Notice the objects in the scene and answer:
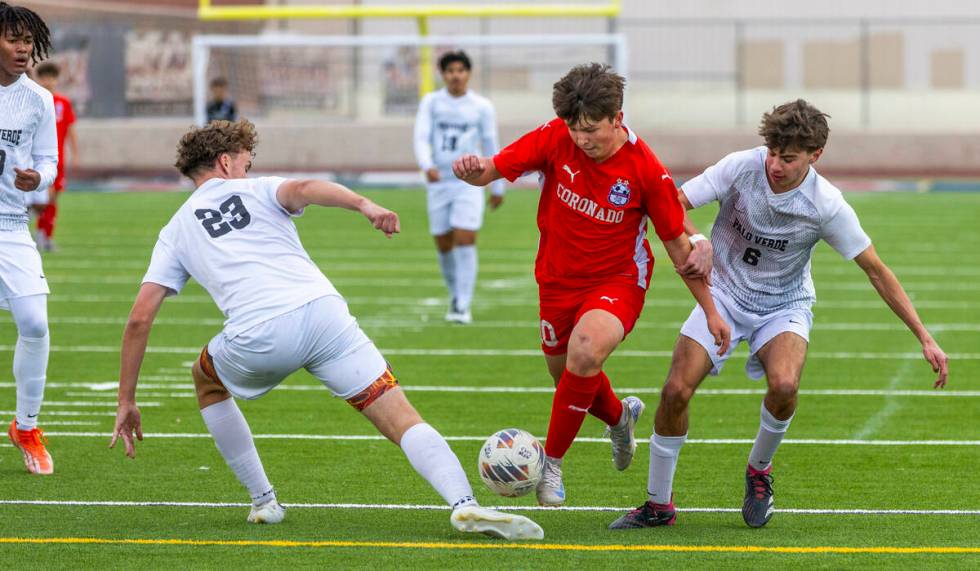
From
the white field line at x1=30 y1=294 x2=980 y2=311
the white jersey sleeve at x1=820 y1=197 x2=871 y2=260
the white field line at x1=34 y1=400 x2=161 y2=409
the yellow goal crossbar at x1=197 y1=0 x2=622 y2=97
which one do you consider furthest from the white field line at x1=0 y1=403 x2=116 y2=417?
the yellow goal crossbar at x1=197 y1=0 x2=622 y2=97

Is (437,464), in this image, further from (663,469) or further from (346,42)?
(346,42)

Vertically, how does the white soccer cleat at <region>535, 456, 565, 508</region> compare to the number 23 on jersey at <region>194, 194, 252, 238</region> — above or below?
below

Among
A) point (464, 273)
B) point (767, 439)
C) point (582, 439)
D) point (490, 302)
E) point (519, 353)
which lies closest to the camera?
point (767, 439)

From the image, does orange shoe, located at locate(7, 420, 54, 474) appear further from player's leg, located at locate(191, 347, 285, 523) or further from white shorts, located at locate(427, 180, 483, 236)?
white shorts, located at locate(427, 180, 483, 236)

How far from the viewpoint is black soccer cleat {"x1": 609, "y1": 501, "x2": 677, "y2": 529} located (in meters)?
6.59

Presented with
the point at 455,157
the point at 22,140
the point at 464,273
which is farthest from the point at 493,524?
the point at 455,157

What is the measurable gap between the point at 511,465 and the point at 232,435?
119 cm

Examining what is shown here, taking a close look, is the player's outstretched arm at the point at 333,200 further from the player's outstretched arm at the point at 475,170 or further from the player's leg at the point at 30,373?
the player's leg at the point at 30,373

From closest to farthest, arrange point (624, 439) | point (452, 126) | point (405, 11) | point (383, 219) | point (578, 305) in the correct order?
1. point (383, 219)
2. point (578, 305)
3. point (624, 439)
4. point (452, 126)
5. point (405, 11)

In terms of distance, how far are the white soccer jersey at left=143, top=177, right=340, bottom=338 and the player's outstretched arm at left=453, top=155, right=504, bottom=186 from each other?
834 millimetres

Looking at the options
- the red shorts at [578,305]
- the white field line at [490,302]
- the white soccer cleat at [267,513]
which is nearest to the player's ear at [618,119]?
the red shorts at [578,305]

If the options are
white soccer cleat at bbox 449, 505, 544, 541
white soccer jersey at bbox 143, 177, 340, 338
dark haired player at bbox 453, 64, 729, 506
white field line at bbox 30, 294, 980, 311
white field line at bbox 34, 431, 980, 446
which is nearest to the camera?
white soccer cleat at bbox 449, 505, 544, 541

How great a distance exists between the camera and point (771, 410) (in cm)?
661

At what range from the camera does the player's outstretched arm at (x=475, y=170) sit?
6.65 meters
